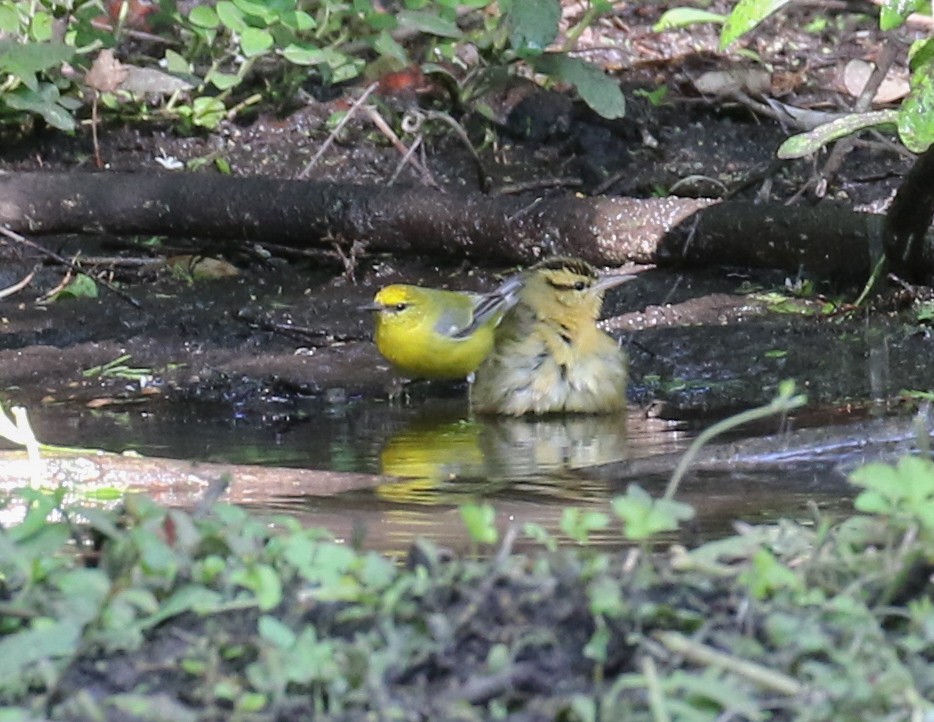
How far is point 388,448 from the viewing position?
5602 millimetres

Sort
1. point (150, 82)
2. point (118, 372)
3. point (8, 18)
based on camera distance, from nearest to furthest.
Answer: point (118, 372)
point (8, 18)
point (150, 82)

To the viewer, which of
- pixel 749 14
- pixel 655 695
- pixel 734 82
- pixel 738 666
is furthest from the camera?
pixel 734 82

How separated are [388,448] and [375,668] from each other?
325cm

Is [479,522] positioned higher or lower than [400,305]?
lower

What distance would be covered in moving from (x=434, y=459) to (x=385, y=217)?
2960 mm

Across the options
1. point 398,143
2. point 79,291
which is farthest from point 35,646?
point 398,143

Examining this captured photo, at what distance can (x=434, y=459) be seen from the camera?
537 centimetres

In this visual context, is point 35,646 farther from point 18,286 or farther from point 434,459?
point 18,286

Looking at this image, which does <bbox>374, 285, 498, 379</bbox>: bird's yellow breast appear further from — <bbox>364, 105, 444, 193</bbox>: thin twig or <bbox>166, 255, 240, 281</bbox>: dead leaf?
<bbox>166, 255, 240, 281</bbox>: dead leaf

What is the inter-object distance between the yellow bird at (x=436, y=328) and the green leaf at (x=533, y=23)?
1318 millimetres

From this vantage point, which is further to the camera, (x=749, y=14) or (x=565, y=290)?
(x=565, y=290)

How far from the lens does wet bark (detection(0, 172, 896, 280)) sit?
7.87 meters

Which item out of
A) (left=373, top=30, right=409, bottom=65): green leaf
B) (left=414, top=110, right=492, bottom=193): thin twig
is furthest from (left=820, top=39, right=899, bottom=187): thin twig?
(left=373, top=30, right=409, bottom=65): green leaf

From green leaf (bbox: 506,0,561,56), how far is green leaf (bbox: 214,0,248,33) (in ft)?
5.03
